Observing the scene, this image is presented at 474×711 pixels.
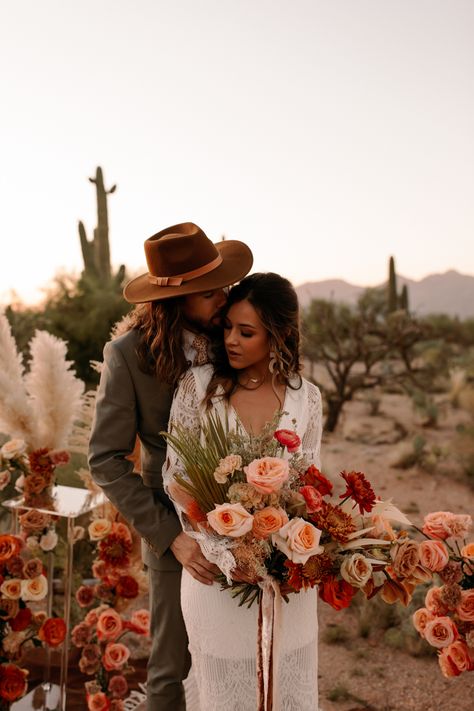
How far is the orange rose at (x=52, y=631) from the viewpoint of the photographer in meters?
2.94

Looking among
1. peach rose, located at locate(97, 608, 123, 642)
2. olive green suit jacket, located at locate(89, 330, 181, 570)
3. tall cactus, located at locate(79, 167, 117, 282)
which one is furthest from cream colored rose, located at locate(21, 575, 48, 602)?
tall cactus, located at locate(79, 167, 117, 282)

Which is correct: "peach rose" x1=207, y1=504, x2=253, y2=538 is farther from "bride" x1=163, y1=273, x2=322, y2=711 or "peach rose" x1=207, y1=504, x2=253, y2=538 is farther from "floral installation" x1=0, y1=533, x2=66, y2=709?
"floral installation" x1=0, y1=533, x2=66, y2=709

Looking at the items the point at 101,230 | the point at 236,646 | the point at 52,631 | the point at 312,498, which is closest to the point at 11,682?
the point at 52,631

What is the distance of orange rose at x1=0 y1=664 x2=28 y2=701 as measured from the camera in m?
2.85

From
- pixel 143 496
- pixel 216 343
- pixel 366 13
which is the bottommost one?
pixel 143 496

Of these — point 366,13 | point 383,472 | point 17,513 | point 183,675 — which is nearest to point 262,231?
point 366,13

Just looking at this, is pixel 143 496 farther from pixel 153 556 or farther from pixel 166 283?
pixel 166 283

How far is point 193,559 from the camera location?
2.19 m

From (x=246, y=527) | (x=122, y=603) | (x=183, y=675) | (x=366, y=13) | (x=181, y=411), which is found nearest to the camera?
(x=246, y=527)

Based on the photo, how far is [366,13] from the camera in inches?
317

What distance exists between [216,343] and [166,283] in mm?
327

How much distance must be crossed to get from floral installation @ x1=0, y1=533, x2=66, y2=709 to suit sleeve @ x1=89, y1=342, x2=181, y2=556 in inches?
31.3

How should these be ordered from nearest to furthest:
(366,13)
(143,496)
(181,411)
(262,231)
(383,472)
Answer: (181,411) < (143,496) < (366,13) < (383,472) < (262,231)

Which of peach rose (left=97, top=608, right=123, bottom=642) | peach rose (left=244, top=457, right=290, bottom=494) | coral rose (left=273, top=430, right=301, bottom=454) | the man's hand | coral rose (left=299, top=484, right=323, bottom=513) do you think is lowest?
peach rose (left=97, top=608, right=123, bottom=642)
